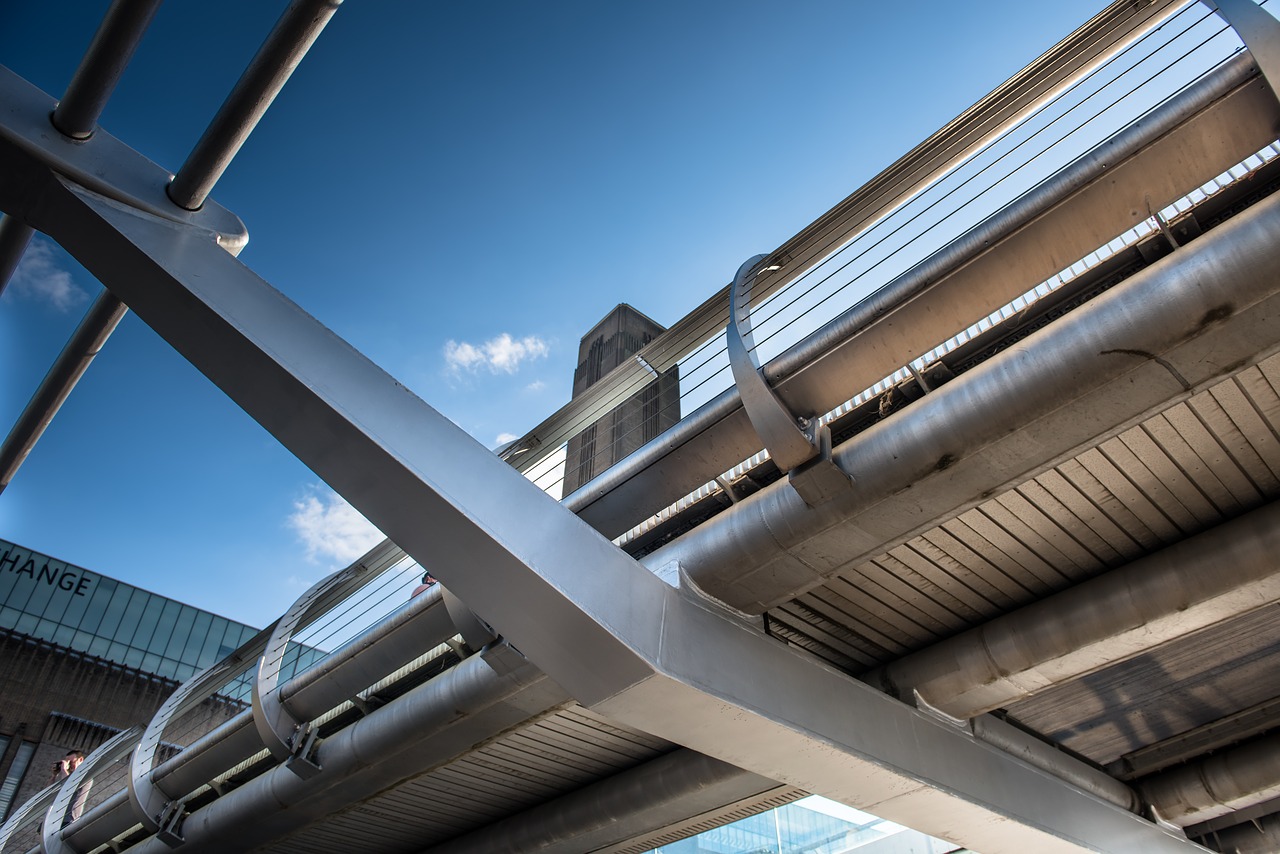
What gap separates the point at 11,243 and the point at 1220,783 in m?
10.5

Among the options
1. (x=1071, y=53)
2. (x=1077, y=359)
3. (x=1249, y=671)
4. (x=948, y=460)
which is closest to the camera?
(x=1077, y=359)

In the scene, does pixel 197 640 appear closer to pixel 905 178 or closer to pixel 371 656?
pixel 371 656

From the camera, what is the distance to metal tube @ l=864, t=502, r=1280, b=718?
16.0 ft

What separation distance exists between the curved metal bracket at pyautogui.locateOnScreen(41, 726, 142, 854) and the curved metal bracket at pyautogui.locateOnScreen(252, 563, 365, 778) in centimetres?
536

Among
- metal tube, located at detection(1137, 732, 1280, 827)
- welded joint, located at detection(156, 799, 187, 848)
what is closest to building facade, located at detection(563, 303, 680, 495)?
welded joint, located at detection(156, 799, 187, 848)

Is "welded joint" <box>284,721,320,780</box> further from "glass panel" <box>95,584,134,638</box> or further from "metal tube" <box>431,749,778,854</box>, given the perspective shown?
"glass panel" <box>95,584,134,638</box>

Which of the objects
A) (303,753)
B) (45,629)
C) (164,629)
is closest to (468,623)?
(303,753)

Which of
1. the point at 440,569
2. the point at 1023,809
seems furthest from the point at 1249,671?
the point at 440,569

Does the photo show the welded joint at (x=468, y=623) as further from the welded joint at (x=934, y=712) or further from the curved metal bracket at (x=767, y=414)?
the welded joint at (x=934, y=712)

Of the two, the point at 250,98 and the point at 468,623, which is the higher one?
the point at 250,98

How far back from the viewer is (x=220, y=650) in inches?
1537

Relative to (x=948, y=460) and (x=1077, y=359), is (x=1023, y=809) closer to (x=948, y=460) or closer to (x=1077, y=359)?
(x=948, y=460)

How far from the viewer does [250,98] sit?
11.5 feet

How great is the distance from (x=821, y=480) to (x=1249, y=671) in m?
5.67
